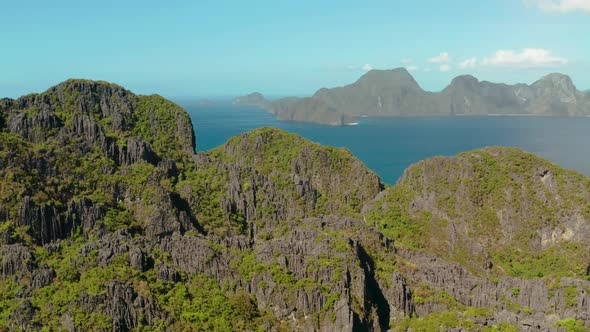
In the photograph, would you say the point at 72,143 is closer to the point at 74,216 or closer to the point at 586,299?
the point at 74,216

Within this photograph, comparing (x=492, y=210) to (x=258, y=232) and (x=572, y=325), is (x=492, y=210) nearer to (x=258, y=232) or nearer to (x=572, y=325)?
(x=258, y=232)

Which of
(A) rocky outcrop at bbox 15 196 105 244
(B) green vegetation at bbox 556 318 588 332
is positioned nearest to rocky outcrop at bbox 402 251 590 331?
(B) green vegetation at bbox 556 318 588 332

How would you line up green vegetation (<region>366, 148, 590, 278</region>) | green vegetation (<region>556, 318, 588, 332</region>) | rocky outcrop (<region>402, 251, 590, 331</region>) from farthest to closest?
green vegetation (<region>366, 148, 590, 278</region>) → rocky outcrop (<region>402, 251, 590, 331</region>) → green vegetation (<region>556, 318, 588, 332</region>)

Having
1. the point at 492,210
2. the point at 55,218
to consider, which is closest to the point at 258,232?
the point at 55,218

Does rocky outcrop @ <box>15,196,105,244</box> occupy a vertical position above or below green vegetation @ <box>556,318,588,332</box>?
above

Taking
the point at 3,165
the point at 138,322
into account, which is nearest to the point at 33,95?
the point at 3,165

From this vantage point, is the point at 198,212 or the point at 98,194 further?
the point at 198,212

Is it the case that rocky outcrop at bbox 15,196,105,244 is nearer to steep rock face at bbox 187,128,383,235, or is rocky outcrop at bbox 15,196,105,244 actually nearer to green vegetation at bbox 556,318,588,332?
steep rock face at bbox 187,128,383,235

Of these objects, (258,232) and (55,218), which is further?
(258,232)
